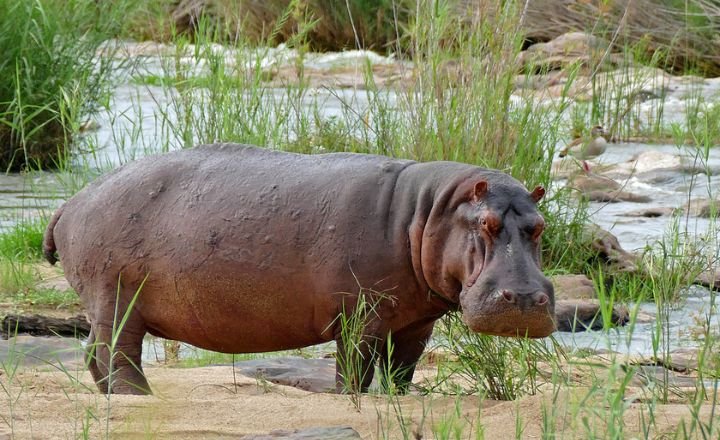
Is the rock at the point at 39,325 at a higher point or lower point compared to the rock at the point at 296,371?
lower

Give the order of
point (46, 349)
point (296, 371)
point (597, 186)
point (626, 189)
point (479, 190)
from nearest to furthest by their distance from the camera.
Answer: point (479, 190), point (296, 371), point (46, 349), point (597, 186), point (626, 189)

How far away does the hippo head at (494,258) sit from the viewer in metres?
3.54

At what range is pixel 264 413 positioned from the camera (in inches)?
145

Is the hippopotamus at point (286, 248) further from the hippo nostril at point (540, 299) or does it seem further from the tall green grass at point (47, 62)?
the tall green grass at point (47, 62)

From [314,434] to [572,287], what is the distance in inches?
144

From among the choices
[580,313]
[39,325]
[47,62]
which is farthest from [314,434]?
[47,62]

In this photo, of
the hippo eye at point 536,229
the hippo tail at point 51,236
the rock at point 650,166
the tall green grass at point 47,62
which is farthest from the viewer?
the rock at point 650,166

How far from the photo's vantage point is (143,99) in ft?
49.7

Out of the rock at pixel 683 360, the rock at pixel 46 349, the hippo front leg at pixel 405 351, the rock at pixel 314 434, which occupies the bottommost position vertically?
the rock at pixel 683 360

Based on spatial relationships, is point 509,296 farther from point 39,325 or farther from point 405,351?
point 39,325

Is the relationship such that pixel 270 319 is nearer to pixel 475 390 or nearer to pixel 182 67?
pixel 475 390

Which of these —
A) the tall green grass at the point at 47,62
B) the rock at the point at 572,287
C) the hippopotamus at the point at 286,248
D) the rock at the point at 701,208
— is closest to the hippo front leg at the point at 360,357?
the hippopotamus at the point at 286,248

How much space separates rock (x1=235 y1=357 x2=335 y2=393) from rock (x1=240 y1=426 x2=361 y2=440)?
0.97 m

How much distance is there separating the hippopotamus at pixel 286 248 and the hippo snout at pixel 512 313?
0.05ft
